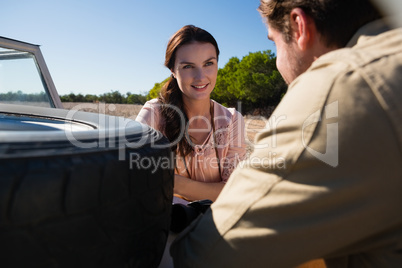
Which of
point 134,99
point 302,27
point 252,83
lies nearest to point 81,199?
point 302,27

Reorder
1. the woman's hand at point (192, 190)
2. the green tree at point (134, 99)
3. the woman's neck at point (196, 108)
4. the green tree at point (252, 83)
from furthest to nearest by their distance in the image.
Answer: the green tree at point (134, 99), the green tree at point (252, 83), the woman's neck at point (196, 108), the woman's hand at point (192, 190)

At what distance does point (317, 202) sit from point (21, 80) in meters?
2.47

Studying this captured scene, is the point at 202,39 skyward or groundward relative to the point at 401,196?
skyward

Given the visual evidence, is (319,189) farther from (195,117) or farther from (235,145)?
(195,117)

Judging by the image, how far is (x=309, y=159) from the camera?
0.71 metres

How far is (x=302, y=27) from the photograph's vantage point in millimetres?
950

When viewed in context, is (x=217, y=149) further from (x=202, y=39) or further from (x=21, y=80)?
(x=21, y=80)

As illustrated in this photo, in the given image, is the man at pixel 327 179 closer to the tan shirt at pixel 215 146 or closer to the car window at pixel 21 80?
the tan shirt at pixel 215 146

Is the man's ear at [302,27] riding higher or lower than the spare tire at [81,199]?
higher

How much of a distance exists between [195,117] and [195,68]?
41 cm

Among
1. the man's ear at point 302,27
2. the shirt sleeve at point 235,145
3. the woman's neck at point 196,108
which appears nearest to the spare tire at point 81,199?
the man's ear at point 302,27

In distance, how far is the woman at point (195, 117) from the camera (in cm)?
238

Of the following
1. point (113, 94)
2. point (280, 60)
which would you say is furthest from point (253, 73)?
point (280, 60)

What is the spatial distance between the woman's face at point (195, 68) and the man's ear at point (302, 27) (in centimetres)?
149
